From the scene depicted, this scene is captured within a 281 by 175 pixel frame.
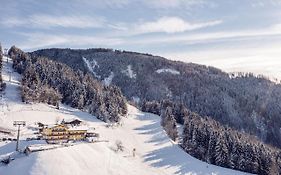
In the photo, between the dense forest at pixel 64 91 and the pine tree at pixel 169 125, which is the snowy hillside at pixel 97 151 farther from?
the dense forest at pixel 64 91

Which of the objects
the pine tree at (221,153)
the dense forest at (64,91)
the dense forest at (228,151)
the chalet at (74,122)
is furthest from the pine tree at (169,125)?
the chalet at (74,122)

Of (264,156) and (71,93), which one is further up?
(71,93)

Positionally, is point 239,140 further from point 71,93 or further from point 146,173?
point 71,93

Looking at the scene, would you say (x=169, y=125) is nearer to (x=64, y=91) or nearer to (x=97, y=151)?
(x=64, y=91)

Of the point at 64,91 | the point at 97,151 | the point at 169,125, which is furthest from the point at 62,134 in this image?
the point at 64,91

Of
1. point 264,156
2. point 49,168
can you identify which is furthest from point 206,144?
point 49,168

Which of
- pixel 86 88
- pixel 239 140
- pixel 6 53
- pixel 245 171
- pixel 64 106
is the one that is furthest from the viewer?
pixel 6 53

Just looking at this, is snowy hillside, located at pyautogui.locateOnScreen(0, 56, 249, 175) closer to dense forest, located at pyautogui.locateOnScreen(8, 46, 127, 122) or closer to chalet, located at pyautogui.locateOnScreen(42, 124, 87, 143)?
dense forest, located at pyautogui.locateOnScreen(8, 46, 127, 122)
